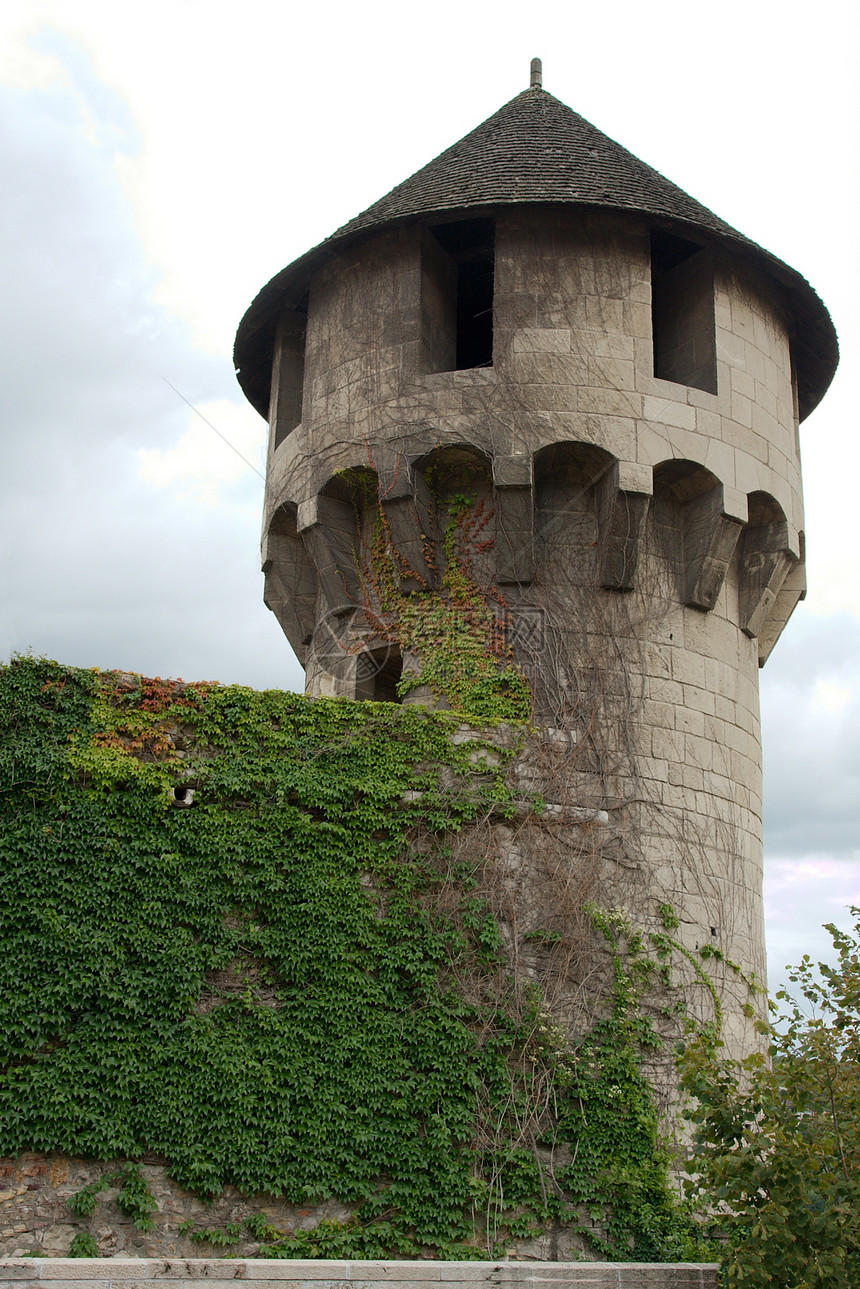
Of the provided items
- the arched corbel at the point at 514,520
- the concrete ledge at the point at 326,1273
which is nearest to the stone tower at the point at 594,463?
the arched corbel at the point at 514,520

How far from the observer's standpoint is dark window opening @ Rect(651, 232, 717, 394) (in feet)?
38.4

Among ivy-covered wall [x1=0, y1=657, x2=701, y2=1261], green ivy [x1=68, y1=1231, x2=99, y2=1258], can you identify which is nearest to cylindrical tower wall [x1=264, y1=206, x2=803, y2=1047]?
ivy-covered wall [x1=0, y1=657, x2=701, y2=1261]

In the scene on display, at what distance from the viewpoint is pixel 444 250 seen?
1238cm

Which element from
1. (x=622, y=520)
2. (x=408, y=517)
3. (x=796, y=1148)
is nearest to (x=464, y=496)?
(x=408, y=517)

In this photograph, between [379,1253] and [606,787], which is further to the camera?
[606,787]

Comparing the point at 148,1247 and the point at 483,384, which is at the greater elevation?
the point at 483,384

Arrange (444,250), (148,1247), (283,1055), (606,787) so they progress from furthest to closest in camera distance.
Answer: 1. (444,250)
2. (606,787)
3. (283,1055)
4. (148,1247)

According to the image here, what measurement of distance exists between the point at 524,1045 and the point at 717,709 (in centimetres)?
366

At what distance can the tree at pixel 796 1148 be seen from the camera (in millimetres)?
6688

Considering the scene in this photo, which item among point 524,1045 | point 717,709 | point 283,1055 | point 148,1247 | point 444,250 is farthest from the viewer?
point 444,250

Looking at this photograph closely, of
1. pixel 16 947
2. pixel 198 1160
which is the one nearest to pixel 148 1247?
pixel 198 1160

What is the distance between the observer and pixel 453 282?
12.5 metres

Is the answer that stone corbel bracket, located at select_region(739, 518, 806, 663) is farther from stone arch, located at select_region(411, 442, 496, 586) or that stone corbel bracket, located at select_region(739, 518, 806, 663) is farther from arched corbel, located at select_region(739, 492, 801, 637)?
stone arch, located at select_region(411, 442, 496, 586)

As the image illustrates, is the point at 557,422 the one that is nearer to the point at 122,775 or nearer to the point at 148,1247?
the point at 122,775
